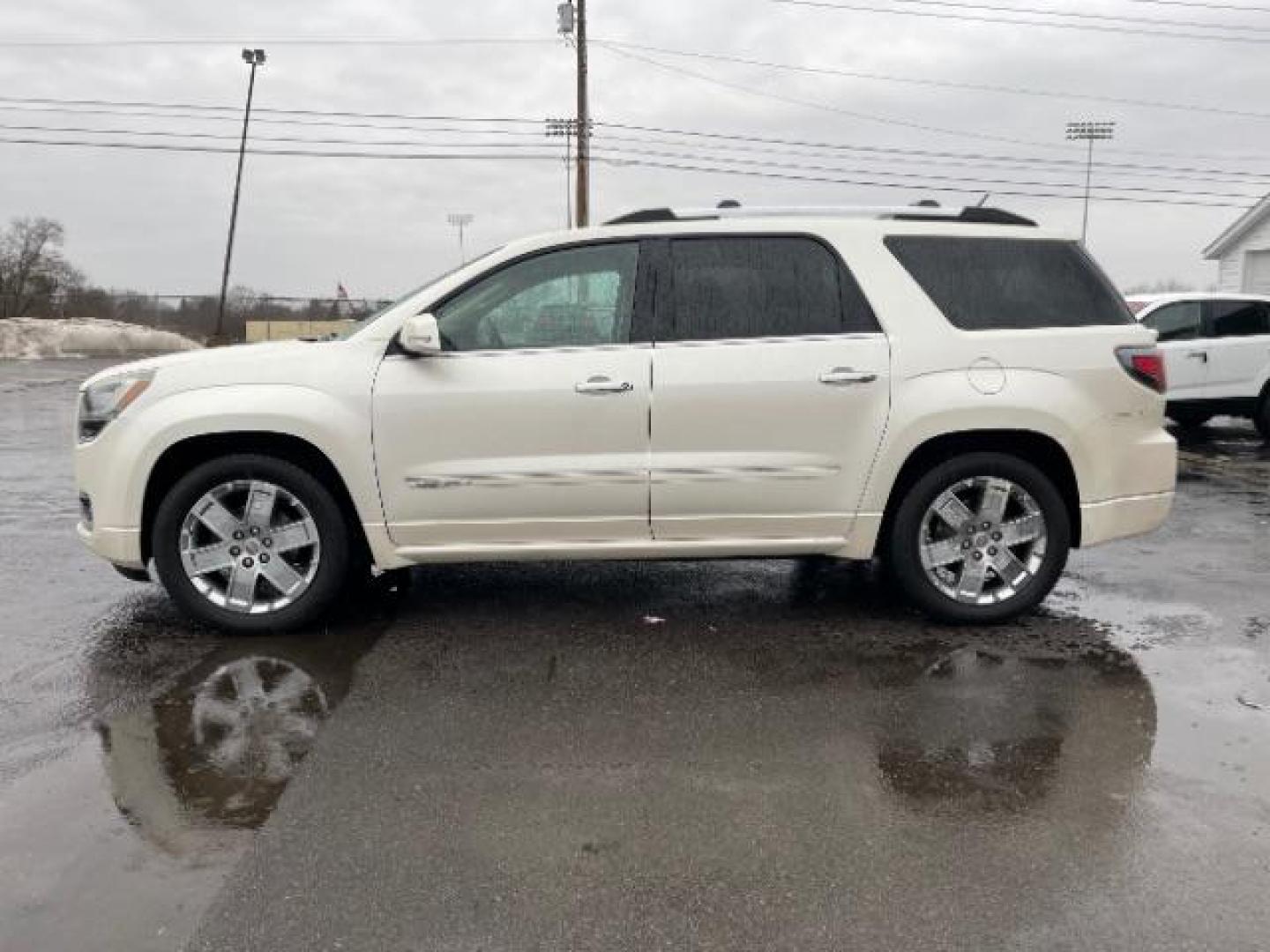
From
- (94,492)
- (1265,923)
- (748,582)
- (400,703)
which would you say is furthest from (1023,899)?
(94,492)

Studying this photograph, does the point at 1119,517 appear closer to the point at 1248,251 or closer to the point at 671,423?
the point at 671,423

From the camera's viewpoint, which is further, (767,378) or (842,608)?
(842,608)

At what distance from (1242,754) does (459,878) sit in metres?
2.73

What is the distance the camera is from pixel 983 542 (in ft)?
16.8

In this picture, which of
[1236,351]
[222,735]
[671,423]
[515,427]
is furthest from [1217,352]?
[222,735]

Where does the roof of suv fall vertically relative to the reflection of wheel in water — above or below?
above

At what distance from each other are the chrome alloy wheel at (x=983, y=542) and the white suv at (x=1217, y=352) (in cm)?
858

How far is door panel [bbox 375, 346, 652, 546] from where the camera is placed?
4805 millimetres

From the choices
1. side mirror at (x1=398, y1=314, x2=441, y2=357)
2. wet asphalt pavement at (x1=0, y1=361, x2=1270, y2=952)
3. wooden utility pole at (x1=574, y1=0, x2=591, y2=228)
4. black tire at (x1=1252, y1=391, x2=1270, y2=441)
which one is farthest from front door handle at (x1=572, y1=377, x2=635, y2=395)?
wooden utility pole at (x1=574, y1=0, x2=591, y2=228)

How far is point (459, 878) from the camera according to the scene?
2887 millimetres

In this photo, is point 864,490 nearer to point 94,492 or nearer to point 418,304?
point 418,304

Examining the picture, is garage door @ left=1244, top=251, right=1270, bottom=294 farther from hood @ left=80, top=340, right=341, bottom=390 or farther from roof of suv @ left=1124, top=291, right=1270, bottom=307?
hood @ left=80, top=340, right=341, bottom=390

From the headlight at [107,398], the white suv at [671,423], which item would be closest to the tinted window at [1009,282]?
the white suv at [671,423]

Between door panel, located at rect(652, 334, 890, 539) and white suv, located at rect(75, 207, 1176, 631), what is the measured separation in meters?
0.01
